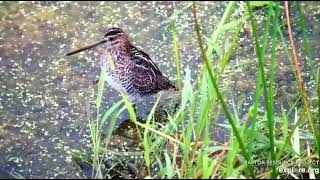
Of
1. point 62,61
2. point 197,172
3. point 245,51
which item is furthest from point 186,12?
point 197,172

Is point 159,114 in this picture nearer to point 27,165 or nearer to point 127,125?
point 127,125

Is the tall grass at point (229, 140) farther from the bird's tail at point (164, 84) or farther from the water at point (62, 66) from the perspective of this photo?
the bird's tail at point (164, 84)

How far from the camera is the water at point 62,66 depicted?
168 inches

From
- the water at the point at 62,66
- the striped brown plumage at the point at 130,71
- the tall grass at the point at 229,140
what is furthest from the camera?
the striped brown plumage at the point at 130,71

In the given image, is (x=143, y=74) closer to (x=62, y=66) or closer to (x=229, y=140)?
(x=62, y=66)

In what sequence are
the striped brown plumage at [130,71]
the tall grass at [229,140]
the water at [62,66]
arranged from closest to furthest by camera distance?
the tall grass at [229,140], the water at [62,66], the striped brown plumage at [130,71]

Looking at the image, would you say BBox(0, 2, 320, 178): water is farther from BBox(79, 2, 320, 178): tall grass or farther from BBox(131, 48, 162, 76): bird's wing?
BBox(79, 2, 320, 178): tall grass

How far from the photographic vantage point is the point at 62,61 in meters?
5.28

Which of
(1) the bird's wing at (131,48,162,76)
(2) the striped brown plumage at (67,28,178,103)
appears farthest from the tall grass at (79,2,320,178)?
(1) the bird's wing at (131,48,162,76)

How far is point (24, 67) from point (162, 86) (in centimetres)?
119

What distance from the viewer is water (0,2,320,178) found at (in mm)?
4273

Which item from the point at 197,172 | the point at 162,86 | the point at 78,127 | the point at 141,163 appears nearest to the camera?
the point at 197,172

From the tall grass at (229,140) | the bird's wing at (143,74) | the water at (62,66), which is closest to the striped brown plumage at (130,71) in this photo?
the bird's wing at (143,74)

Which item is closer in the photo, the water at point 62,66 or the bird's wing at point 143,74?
the water at point 62,66
